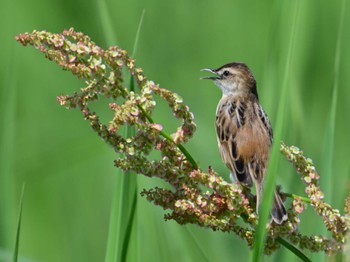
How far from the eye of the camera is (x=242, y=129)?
4.03 meters

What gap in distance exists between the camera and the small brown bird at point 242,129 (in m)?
3.65

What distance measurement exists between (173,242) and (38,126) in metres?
2.45

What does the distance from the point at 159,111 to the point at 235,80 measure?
20.9 inches

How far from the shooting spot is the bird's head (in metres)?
4.66

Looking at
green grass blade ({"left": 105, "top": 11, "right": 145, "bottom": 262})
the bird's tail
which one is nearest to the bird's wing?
the bird's tail

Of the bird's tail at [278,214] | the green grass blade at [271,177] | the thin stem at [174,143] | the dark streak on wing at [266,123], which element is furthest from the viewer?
the dark streak on wing at [266,123]

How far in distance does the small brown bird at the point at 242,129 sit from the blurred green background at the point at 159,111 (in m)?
0.13

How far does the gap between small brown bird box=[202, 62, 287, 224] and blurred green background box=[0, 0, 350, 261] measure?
0.13m

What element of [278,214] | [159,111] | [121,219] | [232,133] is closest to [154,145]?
[121,219]

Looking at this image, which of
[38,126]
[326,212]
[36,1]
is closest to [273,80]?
[326,212]

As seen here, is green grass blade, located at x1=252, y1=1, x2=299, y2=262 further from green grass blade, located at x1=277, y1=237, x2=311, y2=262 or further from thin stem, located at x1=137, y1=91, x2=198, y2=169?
thin stem, located at x1=137, y1=91, x2=198, y2=169

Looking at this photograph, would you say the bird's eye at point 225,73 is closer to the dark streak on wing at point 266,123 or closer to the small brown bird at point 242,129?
the small brown bird at point 242,129

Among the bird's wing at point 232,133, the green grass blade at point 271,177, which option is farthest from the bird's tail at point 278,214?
the bird's wing at point 232,133

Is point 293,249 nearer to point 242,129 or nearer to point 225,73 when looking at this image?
point 242,129
